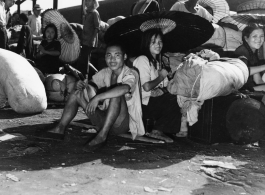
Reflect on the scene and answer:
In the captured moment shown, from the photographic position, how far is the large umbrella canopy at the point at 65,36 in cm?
625

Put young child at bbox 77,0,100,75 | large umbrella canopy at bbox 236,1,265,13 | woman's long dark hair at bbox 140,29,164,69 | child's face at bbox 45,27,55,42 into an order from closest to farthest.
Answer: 1. woman's long dark hair at bbox 140,29,164,69
2. child's face at bbox 45,27,55,42
3. large umbrella canopy at bbox 236,1,265,13
4. young child at bbox 77,0,100,75

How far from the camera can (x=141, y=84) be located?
4.11 meters

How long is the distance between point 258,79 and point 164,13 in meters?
1.52

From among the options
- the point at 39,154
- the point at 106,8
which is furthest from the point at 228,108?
the point at 106,8

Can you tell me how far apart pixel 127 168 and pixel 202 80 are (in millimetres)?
1229

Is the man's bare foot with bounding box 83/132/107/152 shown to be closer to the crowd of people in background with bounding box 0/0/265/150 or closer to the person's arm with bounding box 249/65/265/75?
the crowd of people in background with bounding box 0/0/265/150

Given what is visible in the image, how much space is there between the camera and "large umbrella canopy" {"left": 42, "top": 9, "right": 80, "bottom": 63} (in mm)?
6250

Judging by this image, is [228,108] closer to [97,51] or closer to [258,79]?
[258,79]

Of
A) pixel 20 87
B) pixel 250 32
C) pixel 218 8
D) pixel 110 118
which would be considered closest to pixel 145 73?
pixel 110 118

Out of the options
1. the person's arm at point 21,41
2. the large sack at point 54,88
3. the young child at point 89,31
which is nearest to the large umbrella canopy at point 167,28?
the large sack at point 54,88

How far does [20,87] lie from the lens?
4965mm

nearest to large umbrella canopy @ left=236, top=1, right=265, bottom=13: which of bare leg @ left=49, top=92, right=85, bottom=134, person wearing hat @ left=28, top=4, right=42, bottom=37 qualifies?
bare leg @ left=49, top=92, right=85, bottom=134

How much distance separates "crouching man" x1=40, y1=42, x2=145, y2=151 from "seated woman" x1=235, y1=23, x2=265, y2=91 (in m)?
1.51

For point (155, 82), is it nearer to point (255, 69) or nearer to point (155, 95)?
point (155, 95)
